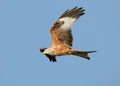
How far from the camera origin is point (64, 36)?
38.2 ft

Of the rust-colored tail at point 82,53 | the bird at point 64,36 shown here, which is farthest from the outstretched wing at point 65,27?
the rust-colored tail at point 82,53

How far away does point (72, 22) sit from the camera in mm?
11953

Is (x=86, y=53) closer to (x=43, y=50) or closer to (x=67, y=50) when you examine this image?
(x=67, y=50)

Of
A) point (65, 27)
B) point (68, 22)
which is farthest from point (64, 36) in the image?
point (68, 22)

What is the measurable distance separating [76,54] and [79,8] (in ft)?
7.03

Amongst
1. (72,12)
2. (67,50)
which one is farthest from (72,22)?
(67,50)

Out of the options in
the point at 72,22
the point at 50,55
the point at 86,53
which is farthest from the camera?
the point at 72,22

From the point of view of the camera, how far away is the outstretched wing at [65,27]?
37.8 feet

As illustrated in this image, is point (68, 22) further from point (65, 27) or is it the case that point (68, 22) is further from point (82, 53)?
point (82, 53)

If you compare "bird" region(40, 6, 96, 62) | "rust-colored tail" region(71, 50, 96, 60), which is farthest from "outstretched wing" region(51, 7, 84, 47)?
"rust-colored tail" region(71, 50, 96, 60)

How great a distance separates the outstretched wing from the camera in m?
11.5

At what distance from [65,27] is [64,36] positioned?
415 millimetres

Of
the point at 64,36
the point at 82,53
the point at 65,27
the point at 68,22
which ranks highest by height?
the point at 68,22

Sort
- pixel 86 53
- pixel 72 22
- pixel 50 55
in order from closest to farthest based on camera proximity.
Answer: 1. pixel 86 53
2. pixel 50 55
3. pixel 72 22
